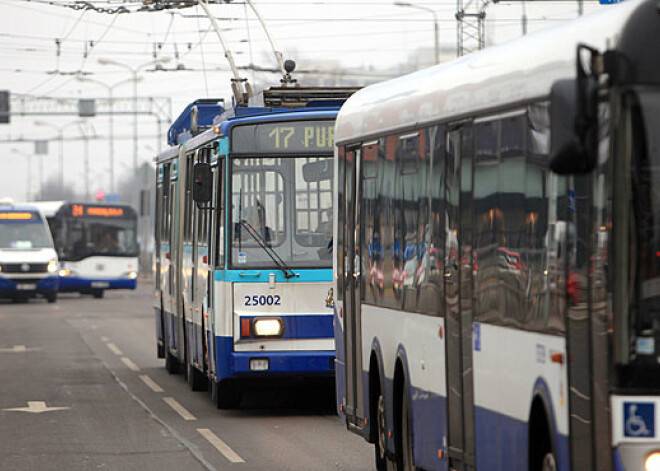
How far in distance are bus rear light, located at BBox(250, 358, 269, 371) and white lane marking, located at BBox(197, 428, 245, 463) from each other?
99cm

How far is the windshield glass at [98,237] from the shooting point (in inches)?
2163

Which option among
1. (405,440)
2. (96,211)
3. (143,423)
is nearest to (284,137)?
(143,423)

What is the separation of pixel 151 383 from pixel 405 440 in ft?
34.0

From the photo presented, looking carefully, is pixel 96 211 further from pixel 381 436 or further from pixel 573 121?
pixel 573 121

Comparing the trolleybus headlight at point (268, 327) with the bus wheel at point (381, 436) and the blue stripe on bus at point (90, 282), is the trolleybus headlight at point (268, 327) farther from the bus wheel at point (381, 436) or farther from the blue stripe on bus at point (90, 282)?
the blue stripe on bus at point (90, 282)

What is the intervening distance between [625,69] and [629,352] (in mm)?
1095

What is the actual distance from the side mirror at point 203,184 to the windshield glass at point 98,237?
38787 mm

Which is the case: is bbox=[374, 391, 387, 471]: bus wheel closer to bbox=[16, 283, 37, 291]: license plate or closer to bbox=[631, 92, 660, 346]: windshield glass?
bbox=[631, 92, 660, 346]: windshield glass

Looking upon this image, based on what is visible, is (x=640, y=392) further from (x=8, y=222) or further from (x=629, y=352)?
(x=8, y=222)

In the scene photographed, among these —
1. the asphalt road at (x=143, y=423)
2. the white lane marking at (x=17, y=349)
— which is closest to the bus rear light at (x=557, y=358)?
the asphalt road at (x=143, y=423)

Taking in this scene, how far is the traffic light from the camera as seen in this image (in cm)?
5874

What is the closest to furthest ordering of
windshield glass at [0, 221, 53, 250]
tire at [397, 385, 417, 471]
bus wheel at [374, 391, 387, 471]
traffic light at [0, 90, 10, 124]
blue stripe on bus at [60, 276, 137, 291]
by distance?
1. tire at [397, 385, 417, 471]
2. bus wheel at [374, 391, 387, 471]
3. windshield glass at [0, 221, 53, 250]
4. blue stripe on bus at [60, 276, 137, 291]
5. traffic light at [0, 90, 10, 124]

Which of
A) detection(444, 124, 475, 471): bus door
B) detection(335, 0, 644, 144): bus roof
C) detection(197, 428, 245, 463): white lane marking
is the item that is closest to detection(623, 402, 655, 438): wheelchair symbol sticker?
detection(335, 0, 644, 144): bus roof

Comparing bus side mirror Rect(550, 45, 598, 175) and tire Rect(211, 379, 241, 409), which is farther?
tire Rect(211, 379, 241, 409)
